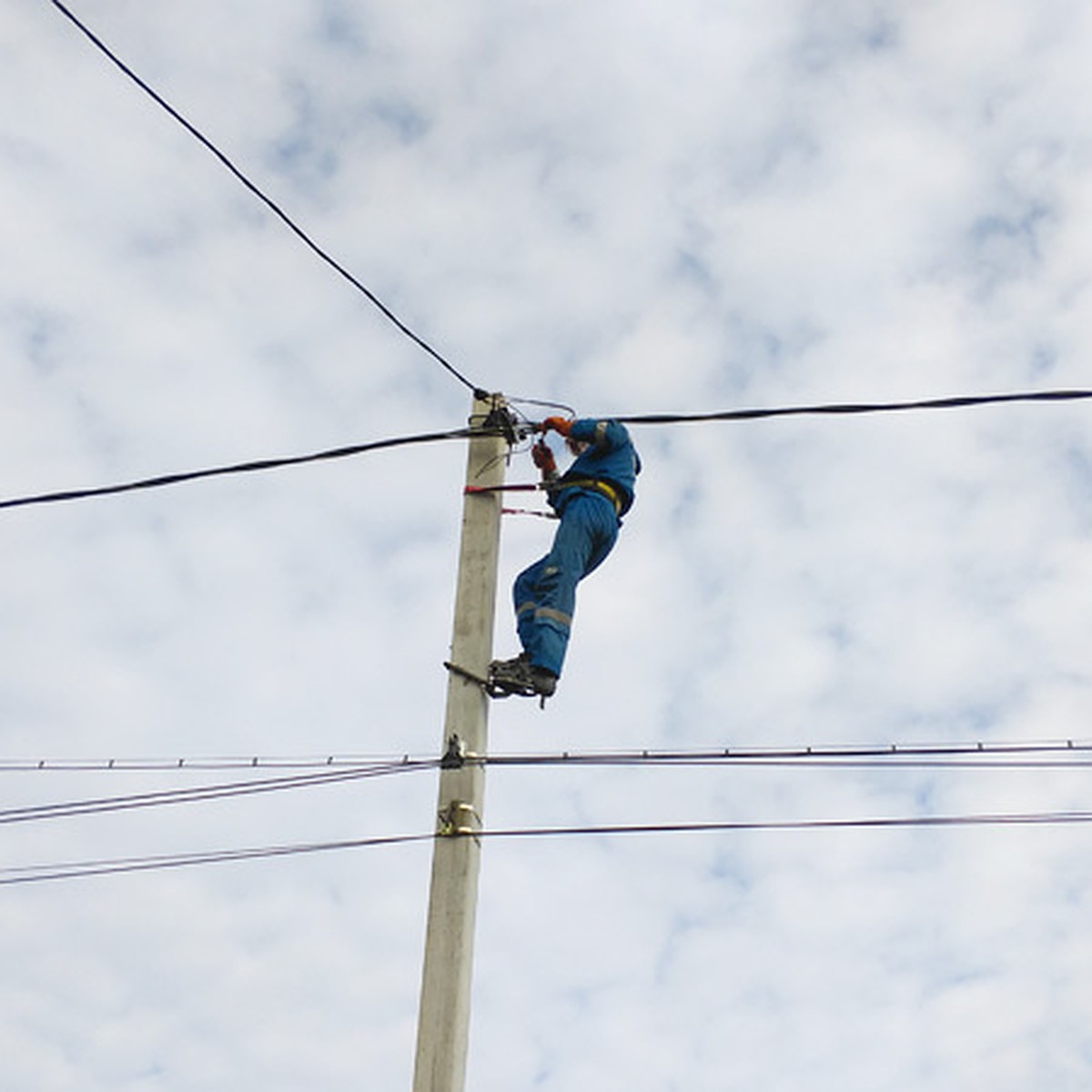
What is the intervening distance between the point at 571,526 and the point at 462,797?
5.54 ft

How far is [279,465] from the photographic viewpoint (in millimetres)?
7270

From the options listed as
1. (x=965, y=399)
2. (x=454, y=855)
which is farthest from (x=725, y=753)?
(x=965, y=399)

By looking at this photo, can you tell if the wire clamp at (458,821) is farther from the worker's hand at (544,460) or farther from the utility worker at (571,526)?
the worker's hand at (544,460)

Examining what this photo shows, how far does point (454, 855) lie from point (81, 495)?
8.47 ft

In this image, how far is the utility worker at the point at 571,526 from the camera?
685 centimetres

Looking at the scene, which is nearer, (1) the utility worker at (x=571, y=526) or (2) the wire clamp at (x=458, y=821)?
(2) the wire clamp at (x=458, y=821)

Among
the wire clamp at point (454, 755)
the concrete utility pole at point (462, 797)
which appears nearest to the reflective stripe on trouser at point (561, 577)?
the concrete utility pole at point (462, 797)

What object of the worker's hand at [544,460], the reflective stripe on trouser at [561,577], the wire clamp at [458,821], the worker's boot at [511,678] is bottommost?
the wire clamp at [458,821]

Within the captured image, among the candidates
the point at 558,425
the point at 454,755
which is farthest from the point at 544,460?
the point at 454,755

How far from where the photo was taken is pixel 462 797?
608cm

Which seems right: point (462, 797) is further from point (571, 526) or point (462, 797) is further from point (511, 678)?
point (571, 526)

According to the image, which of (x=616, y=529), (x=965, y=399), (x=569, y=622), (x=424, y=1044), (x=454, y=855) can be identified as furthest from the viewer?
(x=616, y=529)

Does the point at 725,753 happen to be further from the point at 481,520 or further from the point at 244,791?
the point at 244,791

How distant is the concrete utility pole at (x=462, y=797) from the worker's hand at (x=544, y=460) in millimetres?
452
